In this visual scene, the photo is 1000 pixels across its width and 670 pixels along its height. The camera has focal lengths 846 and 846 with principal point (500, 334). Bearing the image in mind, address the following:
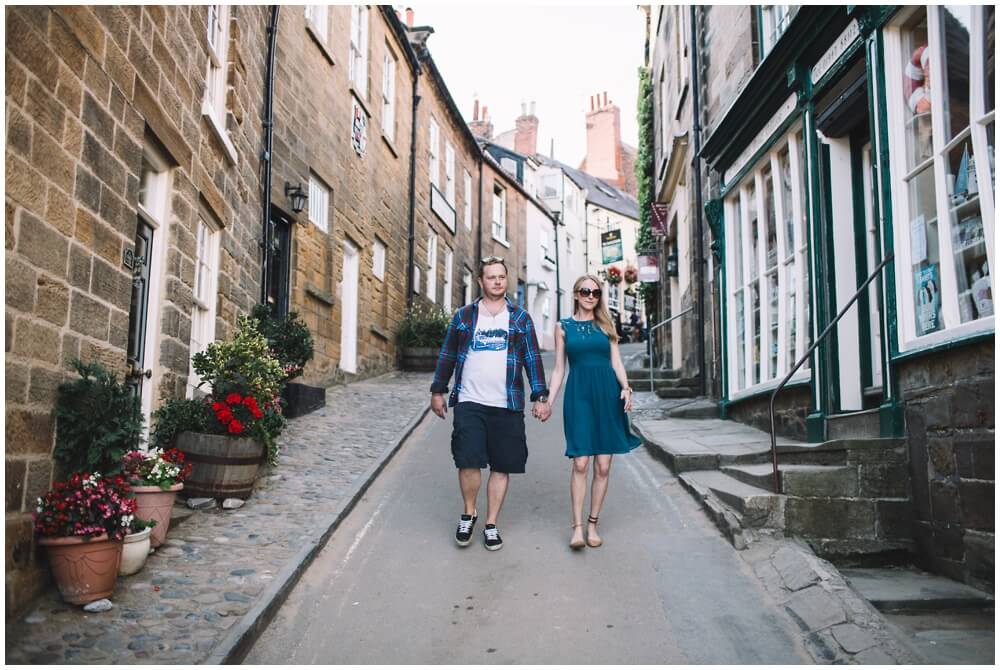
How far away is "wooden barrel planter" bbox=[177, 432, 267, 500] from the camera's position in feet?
19.9

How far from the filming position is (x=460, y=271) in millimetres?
23203

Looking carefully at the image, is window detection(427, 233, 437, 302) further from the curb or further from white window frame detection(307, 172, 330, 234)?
the curb

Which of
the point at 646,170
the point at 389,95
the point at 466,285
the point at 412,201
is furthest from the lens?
the point at 466,285

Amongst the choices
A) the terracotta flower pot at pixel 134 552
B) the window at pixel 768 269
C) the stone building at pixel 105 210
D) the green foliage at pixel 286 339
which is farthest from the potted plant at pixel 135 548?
the window at pixel 768 269

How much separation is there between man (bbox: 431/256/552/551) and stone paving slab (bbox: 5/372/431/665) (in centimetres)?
107

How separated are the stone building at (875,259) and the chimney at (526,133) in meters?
29.9

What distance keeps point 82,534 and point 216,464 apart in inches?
79.4

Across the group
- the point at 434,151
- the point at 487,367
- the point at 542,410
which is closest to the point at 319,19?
the point at 434,151

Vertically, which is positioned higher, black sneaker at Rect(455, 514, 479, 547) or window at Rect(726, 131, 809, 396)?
window at Rect(726, 131, 809, 396)

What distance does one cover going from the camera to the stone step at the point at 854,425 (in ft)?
19.5

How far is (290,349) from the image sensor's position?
9922mm

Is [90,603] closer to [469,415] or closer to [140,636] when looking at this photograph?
[140,636]

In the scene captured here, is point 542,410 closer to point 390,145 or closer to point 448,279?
point 390,145

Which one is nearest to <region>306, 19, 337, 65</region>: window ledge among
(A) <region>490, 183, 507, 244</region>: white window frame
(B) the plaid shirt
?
(B) the plaid shirt
